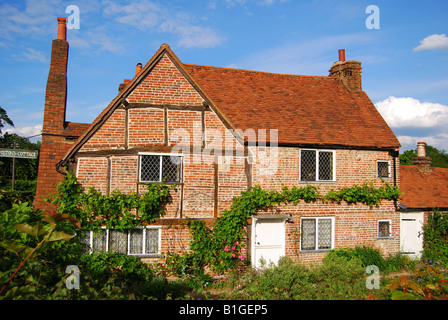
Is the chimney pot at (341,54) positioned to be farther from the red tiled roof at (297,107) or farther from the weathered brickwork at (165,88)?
the weathered brickwork at (165,88)

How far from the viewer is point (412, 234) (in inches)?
586

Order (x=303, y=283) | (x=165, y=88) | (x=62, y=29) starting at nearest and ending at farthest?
(x=303, y=283), (x=165, y=88), (x=62, y=29)

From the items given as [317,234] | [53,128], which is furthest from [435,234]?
[53,128]

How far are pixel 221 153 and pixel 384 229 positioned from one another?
7953mm

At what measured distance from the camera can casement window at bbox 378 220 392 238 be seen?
14.2m

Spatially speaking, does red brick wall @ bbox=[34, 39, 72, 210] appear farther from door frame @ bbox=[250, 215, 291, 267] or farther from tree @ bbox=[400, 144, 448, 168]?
tree @ bbox=[400, 144, 448, 168]

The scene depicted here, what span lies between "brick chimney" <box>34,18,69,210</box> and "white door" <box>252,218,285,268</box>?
302 inches


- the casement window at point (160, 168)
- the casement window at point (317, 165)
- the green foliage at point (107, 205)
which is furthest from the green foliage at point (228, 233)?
the casement window at point (160, 168)

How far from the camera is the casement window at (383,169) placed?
14492 millimetres

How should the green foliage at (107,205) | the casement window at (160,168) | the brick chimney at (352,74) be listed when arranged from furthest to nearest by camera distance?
the brick chimney at (352,74) → the casement window at (160,168) → the green foliage at (107,205)

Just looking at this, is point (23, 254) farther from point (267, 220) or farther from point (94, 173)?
point (267, 220)

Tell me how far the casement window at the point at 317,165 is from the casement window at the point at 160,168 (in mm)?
5003

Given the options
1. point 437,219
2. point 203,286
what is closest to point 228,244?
point 203,286

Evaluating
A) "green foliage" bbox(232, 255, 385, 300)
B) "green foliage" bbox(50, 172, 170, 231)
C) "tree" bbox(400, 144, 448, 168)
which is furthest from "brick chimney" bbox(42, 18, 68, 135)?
"tree" bbox(400, 144, 448, 168)
